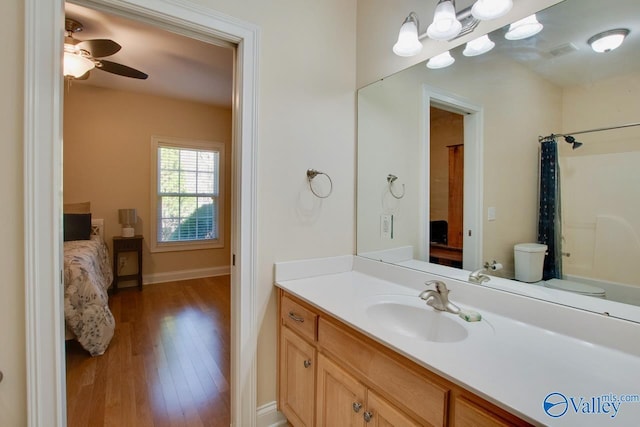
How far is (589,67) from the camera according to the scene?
107 centimetres

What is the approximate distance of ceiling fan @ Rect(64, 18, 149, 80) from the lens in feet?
7.43

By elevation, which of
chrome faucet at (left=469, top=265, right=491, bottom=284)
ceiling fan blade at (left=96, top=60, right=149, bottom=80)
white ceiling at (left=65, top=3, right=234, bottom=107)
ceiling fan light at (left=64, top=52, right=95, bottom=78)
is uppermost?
white ceiling at (left=65, top=3, right=234, bottom=107)

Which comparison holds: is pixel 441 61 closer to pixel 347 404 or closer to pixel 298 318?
pixel 298 318

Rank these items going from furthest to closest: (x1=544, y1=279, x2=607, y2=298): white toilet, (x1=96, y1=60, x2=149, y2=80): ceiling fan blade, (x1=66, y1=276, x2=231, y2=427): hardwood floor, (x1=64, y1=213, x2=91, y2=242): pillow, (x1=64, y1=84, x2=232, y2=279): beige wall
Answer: (x1=64, y1=84, x2=232, y2=279): beige wall, (x1=64, y1=213, x2=91, y2=242): pillow, (x1=96, y1=60, x2=149, y2=80): ceiling fan blade, (x1=66, y1=276, x2=231, y2=427): hardwood floor, (x1=544, y1=279, x2=607, y2=298): white toilet

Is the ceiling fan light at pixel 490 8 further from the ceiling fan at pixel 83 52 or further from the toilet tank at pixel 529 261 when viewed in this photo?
the ceiling fan at pixel 83 52

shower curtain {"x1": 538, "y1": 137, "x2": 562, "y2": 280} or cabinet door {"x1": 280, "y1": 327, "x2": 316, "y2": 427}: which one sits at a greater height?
shower curtain {"x1": 538, "y1": 137, "x2": 562, "y2": 280}

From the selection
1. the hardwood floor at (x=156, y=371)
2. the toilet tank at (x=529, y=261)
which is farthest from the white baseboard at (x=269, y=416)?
the toilet tank at (x=529, y=261)

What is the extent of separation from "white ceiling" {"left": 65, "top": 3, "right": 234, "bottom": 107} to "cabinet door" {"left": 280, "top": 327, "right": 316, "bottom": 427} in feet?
6.25

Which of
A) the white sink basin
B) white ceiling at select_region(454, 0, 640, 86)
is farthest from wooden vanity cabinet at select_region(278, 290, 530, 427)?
white ceiling at select_region(454, 0, 640, 86)

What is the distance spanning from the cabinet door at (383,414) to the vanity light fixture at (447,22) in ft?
5.05

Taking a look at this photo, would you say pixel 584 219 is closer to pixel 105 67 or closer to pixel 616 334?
pixel 616 334

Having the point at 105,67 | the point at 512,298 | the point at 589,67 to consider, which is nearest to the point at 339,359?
the point at 512,298

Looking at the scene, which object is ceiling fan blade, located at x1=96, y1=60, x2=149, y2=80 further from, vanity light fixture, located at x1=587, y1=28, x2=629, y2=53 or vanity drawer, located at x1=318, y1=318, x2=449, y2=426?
vanity light fixture, located at x1=587, y1=28, x2=629, y2=53

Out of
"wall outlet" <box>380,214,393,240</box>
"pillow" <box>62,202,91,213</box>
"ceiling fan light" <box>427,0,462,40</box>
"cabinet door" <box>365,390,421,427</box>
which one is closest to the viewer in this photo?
"cabinet door" <box>365,390,421,427</box>
